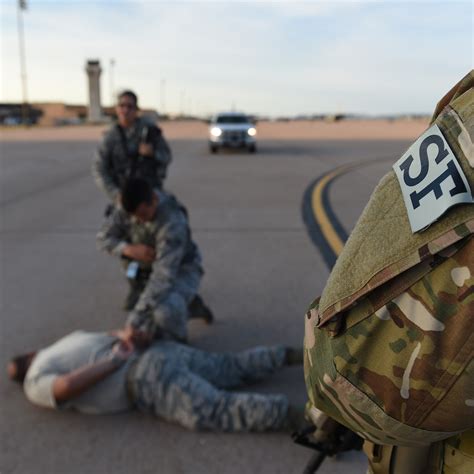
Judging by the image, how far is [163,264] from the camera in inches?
141

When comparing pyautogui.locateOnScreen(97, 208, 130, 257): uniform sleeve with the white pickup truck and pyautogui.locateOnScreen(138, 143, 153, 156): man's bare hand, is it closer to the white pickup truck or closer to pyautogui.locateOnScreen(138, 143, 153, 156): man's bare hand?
pyautogui.locateOnScreen(138, 143, 153, 156): man's bare hand

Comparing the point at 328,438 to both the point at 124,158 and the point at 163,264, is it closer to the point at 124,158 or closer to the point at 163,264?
the point at 163,264

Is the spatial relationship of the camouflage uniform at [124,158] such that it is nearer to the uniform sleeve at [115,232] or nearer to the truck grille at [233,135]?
the uniform sleeve at [115,232]

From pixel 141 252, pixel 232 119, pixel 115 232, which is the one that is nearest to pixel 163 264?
pixel 141 252

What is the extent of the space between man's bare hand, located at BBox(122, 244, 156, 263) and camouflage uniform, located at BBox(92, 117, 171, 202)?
104 centimetres

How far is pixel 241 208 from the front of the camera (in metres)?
8.69

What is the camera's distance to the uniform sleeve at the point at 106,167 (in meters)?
4.87

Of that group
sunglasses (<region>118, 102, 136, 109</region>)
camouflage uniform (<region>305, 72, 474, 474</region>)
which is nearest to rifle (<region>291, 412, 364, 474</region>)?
camouflage uniform (<region>305, 72, 474, 474</region>)

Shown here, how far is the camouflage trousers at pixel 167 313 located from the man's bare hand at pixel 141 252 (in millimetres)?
285

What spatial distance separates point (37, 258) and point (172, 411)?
146 inches

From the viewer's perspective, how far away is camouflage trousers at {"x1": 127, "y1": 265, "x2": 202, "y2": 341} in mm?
3227

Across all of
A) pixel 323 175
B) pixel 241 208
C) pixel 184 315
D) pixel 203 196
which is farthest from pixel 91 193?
pixel 184 315

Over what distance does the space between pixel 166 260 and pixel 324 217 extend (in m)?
4.57

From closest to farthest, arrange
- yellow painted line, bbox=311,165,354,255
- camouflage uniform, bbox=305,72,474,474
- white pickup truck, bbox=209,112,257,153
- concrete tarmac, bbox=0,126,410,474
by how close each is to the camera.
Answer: camouflage uniform, bbox=305,72,474,474 < concrete tarmac, bbox=0,126,410,474 < yellow painted line, bbox=311,165,354,255 < white pickup truck, bbox=209,112,257,153
